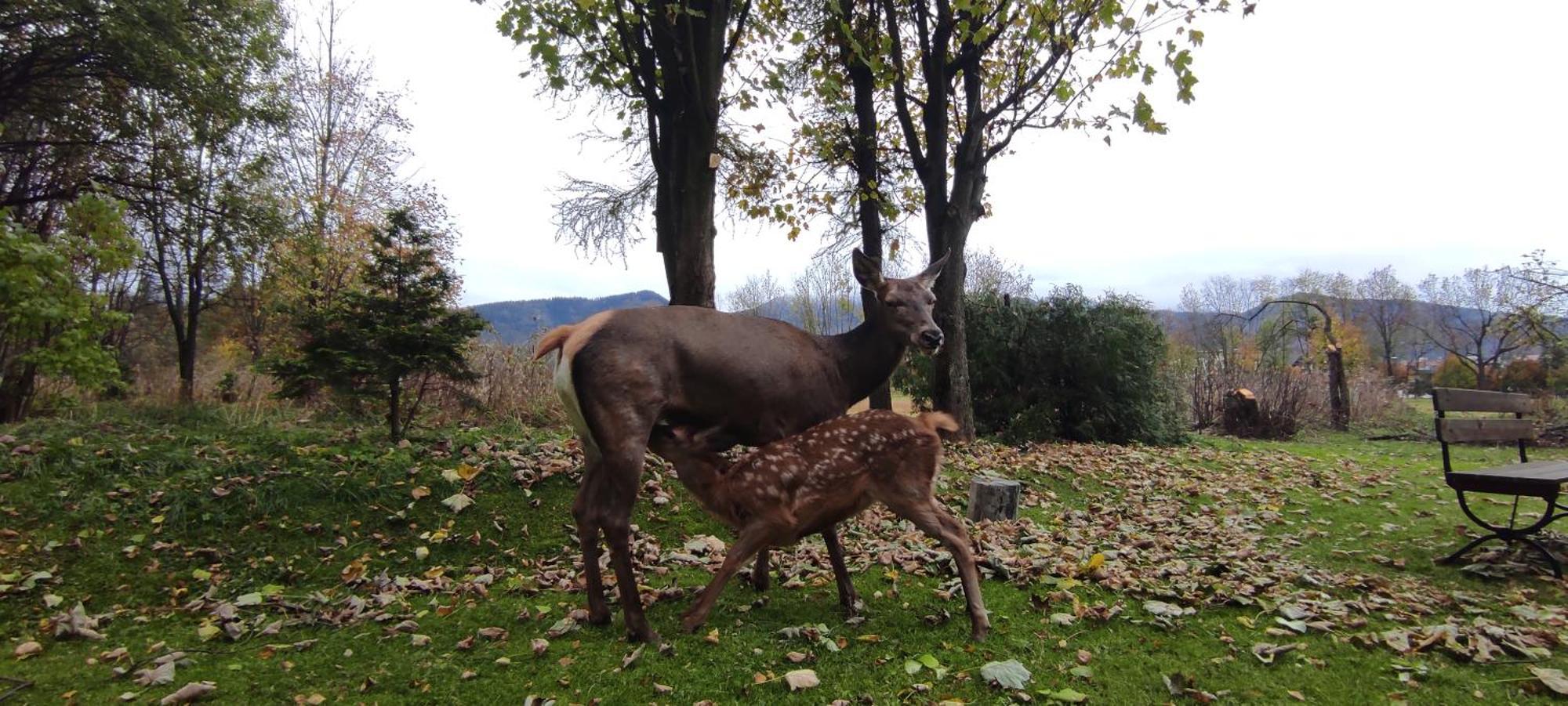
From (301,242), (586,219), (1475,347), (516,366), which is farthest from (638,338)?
(1475,347)

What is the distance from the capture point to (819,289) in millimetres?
26016

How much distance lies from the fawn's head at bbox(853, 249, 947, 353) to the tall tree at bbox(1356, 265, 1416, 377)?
183 feet

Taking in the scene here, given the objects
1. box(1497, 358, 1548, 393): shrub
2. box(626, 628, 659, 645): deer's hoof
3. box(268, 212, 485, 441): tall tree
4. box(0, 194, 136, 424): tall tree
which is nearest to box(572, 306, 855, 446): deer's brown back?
box(626, 628, 659, 645): deer's hoof

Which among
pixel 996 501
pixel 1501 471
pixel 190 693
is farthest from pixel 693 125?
pixel 1501 471

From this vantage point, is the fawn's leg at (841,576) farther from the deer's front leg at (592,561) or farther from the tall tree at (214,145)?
the tall tree at (214,145)

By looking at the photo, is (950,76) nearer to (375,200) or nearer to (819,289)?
(819,289)

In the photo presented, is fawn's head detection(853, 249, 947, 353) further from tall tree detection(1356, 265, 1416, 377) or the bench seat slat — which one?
tall tree detection(1356, 265, 1416, 377)

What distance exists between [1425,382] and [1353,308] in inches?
752

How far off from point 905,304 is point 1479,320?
127 feet

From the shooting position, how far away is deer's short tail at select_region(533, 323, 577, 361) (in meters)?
4.07

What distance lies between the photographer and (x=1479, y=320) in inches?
1182

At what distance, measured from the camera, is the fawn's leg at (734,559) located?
12.5 ft

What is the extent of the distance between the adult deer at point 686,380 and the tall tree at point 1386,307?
2201 inches

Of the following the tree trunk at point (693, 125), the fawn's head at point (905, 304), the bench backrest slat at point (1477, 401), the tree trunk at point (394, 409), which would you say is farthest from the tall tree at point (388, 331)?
the bench backrest slat at point (1477, 401)
